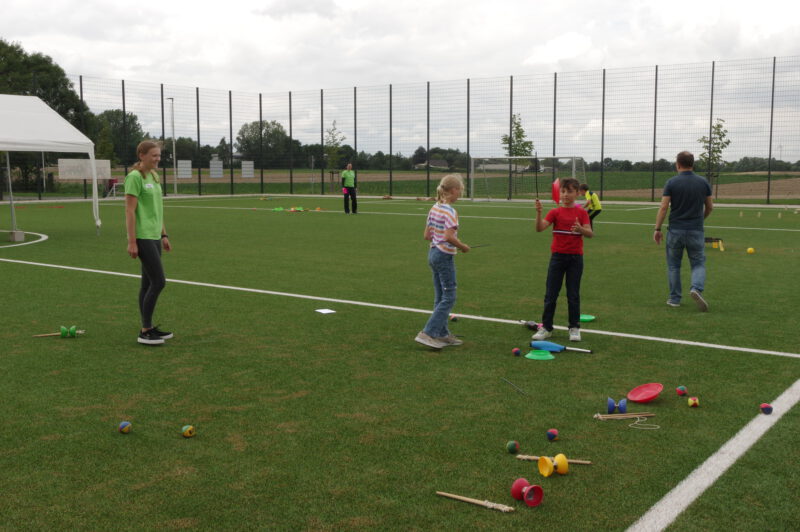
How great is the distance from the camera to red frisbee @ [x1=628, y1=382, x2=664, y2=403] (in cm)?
525

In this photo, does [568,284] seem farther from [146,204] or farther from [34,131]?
[34,131]

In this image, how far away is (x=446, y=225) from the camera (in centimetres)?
658

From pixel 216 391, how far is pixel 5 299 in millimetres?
5266

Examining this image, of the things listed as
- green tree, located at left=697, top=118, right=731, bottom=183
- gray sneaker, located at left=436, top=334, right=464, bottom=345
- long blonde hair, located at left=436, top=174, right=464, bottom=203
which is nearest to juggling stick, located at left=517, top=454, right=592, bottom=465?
gray sneaker, located at left=436, top=334, right=464, bottom=345

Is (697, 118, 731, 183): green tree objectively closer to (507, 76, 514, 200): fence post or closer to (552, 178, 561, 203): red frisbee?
(507, 76, 514, 200): fence post

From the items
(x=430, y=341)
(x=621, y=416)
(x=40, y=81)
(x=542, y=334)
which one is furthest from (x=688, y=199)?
(x=40, y=81)

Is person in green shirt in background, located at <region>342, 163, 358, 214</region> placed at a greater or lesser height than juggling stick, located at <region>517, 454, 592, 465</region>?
greater

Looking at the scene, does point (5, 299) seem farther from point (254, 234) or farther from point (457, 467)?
point (254, 234)

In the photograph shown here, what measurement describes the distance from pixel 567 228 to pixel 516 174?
31.8 metres

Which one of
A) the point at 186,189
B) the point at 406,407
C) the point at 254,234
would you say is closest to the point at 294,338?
the point at 406,407

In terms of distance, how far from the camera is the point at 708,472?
408 cm

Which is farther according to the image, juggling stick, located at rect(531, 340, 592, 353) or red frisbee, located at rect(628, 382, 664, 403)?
juggling stick, located at rect(531, 340, 592, 353)

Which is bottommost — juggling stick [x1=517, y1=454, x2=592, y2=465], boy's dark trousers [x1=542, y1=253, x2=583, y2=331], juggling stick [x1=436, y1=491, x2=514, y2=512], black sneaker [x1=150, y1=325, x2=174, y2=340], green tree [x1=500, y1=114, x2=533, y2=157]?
juggling stick [x1=436, y1=491, x2=514, y2=512]

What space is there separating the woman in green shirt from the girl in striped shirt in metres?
2.54
